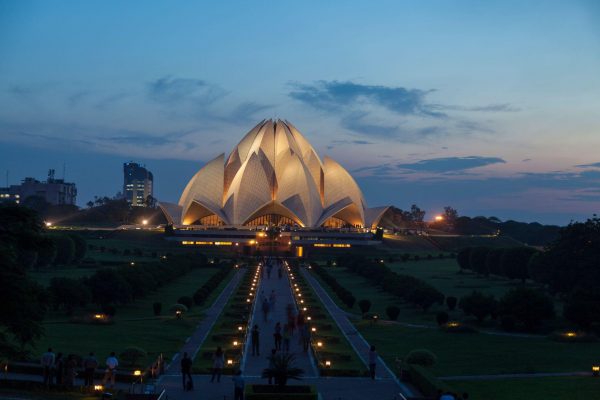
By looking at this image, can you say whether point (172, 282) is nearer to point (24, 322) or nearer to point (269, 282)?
point (269, 282)

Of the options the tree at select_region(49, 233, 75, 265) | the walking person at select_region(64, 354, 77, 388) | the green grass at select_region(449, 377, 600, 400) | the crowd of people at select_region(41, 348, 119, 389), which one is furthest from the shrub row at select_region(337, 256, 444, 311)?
the walking person at select_region(64, 354, 77, 388)

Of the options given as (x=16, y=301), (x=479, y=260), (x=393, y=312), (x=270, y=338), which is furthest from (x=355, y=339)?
(x=479, y=260)

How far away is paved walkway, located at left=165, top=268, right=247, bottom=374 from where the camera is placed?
15867mm

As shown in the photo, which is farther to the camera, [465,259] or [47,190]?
[47,190]

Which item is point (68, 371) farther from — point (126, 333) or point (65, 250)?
point (65, 250)

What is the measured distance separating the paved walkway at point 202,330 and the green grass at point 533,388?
17.0 ft

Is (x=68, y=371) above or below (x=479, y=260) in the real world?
below

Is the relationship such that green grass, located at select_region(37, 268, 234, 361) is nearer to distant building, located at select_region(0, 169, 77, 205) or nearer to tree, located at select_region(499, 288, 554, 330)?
tree, located at select_region(499, 288, 554, 330)

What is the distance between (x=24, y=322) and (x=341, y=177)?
204ft

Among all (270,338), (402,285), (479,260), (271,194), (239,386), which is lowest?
(270,338)

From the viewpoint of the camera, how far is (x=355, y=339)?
804 inches

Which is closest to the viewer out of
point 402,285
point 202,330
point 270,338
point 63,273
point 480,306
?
point 270,338

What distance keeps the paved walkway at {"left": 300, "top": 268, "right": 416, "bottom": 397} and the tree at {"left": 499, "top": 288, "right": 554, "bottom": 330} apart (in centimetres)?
431

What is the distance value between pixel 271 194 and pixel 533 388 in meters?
55.1
